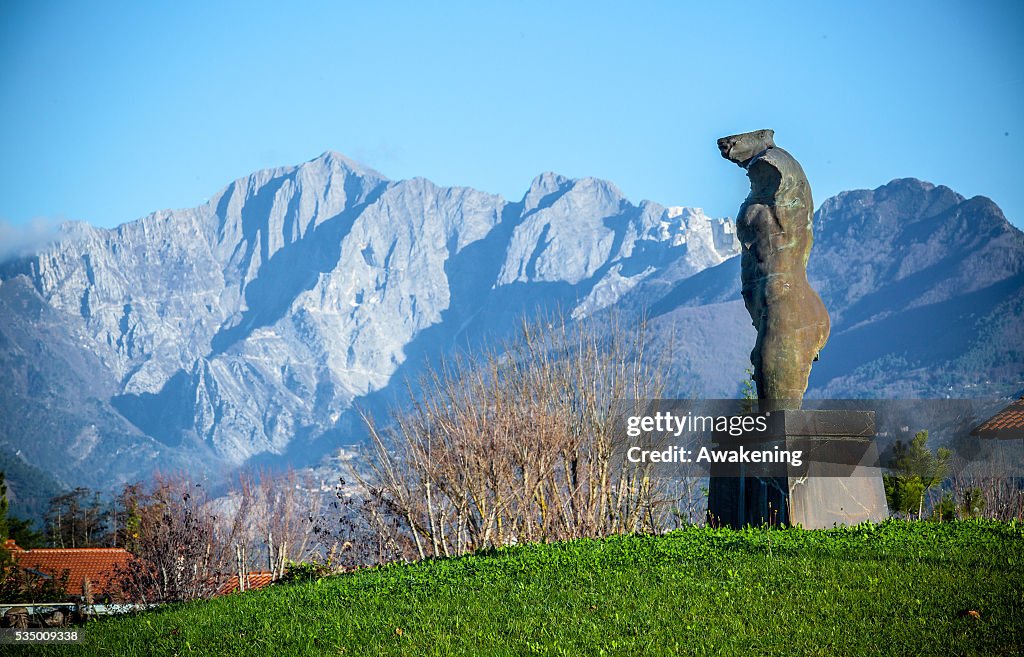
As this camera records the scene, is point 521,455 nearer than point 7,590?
Yes

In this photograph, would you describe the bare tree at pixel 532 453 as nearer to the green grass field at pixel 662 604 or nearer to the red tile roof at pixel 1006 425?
the green grass field at pixel 662 604

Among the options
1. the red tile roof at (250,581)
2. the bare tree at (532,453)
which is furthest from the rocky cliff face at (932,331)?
the bare tree at (532,453)

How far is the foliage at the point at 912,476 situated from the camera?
55.5 ft

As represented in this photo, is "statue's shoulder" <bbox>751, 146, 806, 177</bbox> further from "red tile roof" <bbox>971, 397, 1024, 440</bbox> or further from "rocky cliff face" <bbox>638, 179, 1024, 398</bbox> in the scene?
"rocky cliff face" <bbox>638, 179, 1024, 398</bbox>

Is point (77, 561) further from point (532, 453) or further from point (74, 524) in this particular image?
point (532, 453)

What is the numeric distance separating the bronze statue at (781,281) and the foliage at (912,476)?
13.8 feet

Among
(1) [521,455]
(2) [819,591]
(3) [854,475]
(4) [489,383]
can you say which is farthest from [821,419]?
(4) [489,383]

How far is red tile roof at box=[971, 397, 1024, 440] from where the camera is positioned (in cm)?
3484

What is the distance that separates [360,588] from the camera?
1150 cm

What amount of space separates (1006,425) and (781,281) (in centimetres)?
2611

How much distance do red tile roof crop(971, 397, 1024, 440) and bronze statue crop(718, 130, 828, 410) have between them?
81.5 ft

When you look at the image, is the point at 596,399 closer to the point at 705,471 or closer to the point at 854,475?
the point at 705,471

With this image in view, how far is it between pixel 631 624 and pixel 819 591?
162cm

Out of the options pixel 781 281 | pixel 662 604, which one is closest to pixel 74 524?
pixel 781 281
